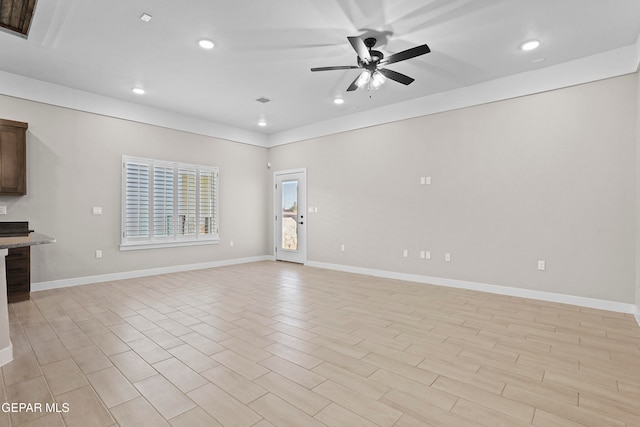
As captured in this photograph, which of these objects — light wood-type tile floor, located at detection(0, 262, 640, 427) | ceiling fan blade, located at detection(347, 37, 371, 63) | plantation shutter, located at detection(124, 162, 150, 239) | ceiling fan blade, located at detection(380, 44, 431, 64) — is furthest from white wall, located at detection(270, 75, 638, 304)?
plantation shutter, located at detection(124, 162, 150, 239)

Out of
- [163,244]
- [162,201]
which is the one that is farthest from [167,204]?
[163,244]

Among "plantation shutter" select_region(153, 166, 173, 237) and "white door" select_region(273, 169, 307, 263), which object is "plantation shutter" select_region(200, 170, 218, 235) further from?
"white door" select_region(273, 169, 307, 263)

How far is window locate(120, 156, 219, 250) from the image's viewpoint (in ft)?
18.1

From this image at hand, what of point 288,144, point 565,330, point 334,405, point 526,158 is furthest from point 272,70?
point 565,330

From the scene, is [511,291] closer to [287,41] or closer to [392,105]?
[392,105]

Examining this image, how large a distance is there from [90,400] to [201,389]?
2.15 ft

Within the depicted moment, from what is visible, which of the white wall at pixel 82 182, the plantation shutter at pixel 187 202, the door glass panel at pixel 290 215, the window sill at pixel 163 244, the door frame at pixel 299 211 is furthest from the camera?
the door glass panel at pixel 290 215

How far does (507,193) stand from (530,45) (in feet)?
6.26

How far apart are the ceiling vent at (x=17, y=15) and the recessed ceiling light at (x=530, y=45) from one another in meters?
5.08

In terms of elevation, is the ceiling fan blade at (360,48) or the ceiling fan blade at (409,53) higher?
the ceiling fan blade at (360,48)

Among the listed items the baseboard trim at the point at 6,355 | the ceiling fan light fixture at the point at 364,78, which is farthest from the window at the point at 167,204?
the ceiling fan light fixture at the point at 364,78

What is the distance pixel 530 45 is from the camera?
3621mm

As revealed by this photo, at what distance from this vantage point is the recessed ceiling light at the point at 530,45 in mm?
3557

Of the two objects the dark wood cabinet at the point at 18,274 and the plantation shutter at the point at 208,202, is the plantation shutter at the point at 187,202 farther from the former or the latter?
the dark wood cabinet at the point at 18,274
